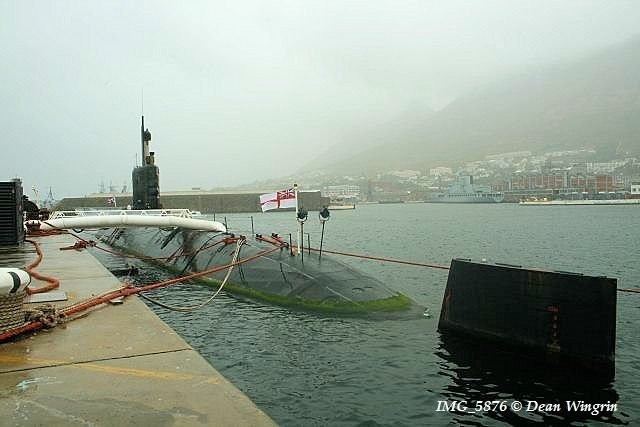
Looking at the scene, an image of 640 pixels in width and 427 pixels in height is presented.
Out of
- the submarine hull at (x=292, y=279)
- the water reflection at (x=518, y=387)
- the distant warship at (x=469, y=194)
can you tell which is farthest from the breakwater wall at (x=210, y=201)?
the water reflection at (x=518, y=387)

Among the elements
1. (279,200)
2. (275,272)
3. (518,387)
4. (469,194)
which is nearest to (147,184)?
(279,200)

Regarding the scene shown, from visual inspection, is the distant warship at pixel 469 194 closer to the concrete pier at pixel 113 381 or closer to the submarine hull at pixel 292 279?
the submarine hull at pixel 292 279

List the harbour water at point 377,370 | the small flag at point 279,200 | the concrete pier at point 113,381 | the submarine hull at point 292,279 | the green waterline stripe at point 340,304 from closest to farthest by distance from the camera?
the concrete pier at point 113,381, the harbour water at point 377,370, the green waterline stripe at point 340,304, the submarine hull at point 292,279, the small flag at point 279,200

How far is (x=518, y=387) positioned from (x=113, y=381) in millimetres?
6866

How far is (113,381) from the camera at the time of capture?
571 cm

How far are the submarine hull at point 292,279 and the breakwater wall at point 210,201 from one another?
365 feet

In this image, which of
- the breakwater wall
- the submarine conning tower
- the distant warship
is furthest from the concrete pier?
the distant warship

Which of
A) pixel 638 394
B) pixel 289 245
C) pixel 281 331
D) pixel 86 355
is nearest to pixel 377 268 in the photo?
pixel 289 245

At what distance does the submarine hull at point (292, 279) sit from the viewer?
14352mm

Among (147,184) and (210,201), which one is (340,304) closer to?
(147,184)

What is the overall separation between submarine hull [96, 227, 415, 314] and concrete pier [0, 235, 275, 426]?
6694 mm

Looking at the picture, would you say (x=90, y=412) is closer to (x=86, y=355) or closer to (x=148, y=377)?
(x=148, y=377)

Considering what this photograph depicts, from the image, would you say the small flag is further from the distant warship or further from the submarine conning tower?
the distant warship

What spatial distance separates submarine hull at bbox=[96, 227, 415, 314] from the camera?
14.4 m
